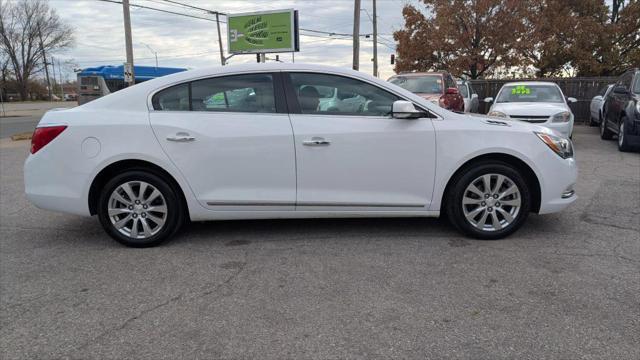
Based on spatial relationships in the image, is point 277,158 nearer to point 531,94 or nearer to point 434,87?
point 434,87

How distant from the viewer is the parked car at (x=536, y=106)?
10.4m

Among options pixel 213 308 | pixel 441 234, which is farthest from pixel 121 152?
pixel 441 234

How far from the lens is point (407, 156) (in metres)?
4.45

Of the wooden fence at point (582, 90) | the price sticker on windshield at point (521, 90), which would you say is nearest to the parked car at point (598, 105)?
the wooden fence at point (582, 90)

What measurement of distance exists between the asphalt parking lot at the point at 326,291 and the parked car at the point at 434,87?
6628 millimetres

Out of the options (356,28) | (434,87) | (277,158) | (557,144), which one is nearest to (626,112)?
(434,87)

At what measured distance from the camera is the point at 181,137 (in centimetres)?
438

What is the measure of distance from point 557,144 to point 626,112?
6903mm

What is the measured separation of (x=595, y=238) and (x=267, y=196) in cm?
304

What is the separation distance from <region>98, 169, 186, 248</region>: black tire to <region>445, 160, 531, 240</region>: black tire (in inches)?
97.3

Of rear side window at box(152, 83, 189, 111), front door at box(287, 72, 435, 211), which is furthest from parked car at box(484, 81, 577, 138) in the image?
rear side window at box(152, 83, 189, 111)

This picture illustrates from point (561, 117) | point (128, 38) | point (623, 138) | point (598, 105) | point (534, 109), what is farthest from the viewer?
point (128, 38)

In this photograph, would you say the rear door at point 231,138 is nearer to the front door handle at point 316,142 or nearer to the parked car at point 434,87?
the front door handle at point 316,142

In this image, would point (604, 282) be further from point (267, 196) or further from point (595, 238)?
point (267, 196)
